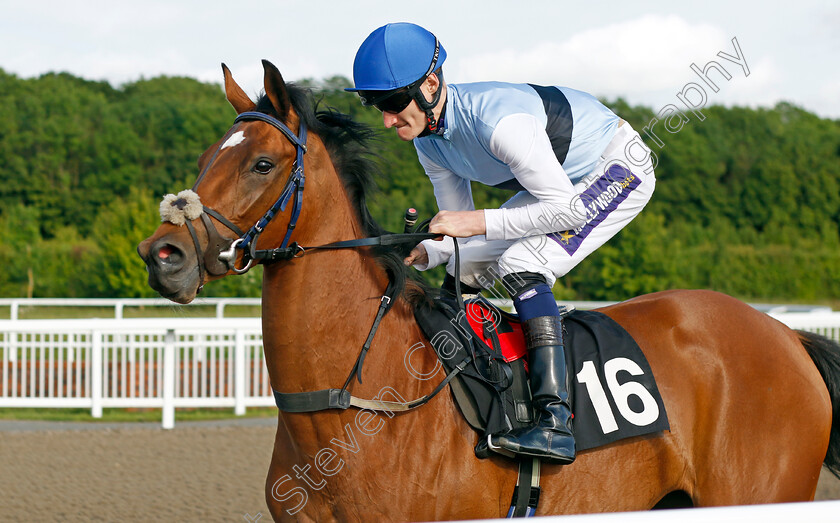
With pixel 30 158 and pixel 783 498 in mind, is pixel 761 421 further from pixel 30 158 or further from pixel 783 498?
pixel 30 158

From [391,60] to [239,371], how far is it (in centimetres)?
632

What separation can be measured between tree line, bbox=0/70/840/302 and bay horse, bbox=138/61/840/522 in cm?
1173

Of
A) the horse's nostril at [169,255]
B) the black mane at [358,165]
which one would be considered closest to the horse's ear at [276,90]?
the black mane at [358,165]

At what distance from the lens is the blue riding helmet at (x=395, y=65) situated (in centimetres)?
250

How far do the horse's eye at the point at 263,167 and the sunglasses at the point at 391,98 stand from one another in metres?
0.48

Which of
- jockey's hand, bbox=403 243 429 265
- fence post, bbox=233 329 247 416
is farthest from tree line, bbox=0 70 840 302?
jockey's hand, bbox=403 243 429 265

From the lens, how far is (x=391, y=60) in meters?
2.49

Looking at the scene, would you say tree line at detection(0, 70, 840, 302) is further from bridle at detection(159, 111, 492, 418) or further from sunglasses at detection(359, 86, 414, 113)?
bridle at detection(159, 111, 492, 418)

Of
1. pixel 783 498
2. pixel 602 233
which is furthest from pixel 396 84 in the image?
pixel 783 498

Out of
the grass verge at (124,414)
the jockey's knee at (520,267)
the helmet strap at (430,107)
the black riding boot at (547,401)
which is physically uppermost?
the helmet strap at (430,107)

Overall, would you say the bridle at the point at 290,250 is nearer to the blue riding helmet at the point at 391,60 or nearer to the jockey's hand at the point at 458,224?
the jockey's hand at the point at 458,224

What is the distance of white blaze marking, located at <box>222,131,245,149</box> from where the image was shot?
7.44 ft

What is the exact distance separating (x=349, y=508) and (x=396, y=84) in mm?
1402

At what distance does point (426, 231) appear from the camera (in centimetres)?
280
